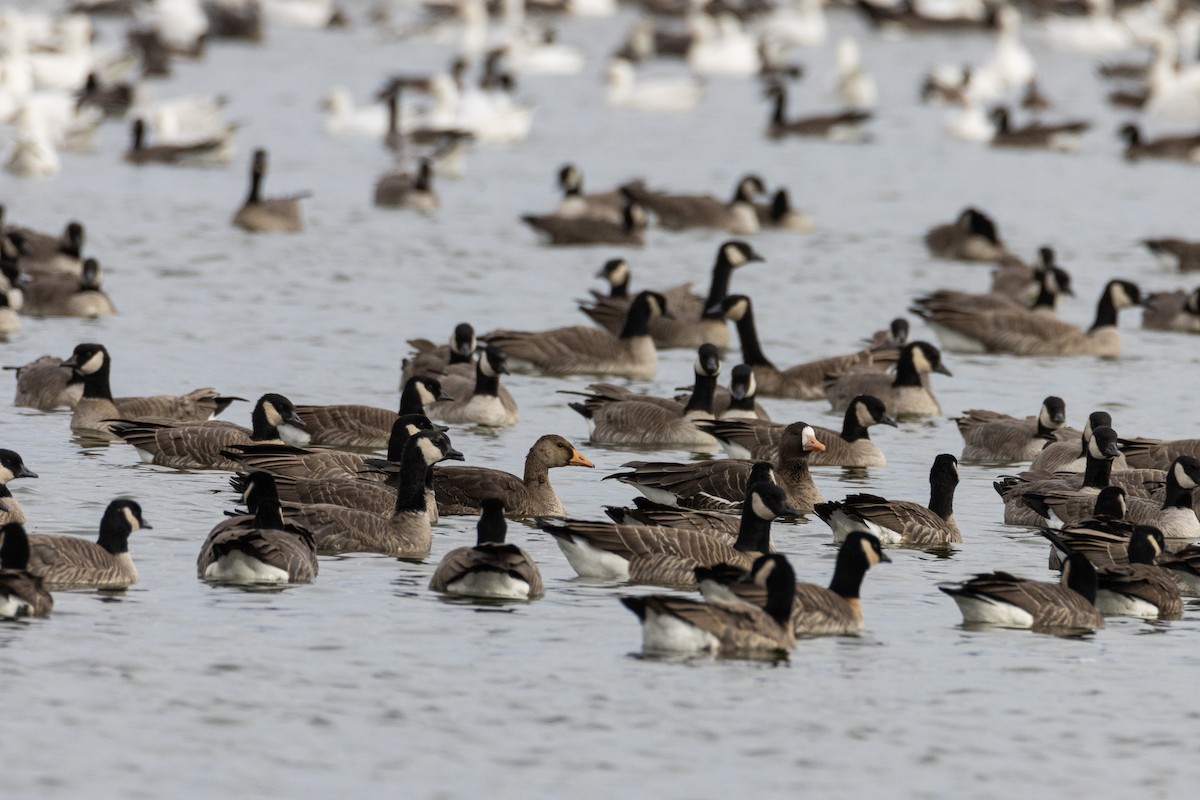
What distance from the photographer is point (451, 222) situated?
118ft

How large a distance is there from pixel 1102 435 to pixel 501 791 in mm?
8031

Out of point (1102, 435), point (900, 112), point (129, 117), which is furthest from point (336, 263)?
point (900, 112)

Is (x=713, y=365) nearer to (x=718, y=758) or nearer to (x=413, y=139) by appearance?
(x=718, y=758)

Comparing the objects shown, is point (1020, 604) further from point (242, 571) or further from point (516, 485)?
point (242, 571)

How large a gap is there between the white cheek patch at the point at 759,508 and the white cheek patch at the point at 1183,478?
3614 millimetres

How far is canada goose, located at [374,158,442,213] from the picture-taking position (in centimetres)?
3653

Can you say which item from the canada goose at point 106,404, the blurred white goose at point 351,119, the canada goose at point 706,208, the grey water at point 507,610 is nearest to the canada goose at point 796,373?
the grey water at point 507,610

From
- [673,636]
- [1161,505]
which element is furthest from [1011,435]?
[673,636]

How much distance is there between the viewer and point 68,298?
25094mm

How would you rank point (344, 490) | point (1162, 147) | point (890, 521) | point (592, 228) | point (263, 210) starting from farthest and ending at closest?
1. point (1162, 147)
2. point (592, 228)
3. point (263, 210)
4. point (344, 490)
5. point (890, 521)

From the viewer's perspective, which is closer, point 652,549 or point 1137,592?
point 1137,592

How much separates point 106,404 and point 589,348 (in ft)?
20.2

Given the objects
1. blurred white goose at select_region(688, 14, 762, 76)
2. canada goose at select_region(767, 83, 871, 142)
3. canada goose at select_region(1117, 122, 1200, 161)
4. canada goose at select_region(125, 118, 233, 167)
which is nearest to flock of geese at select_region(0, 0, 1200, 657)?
canada goose at select_region(125, 118, 233, 167)

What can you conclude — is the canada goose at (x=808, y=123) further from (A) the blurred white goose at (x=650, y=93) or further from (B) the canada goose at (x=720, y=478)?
(B) the canada goose at (x=720, y=478)
